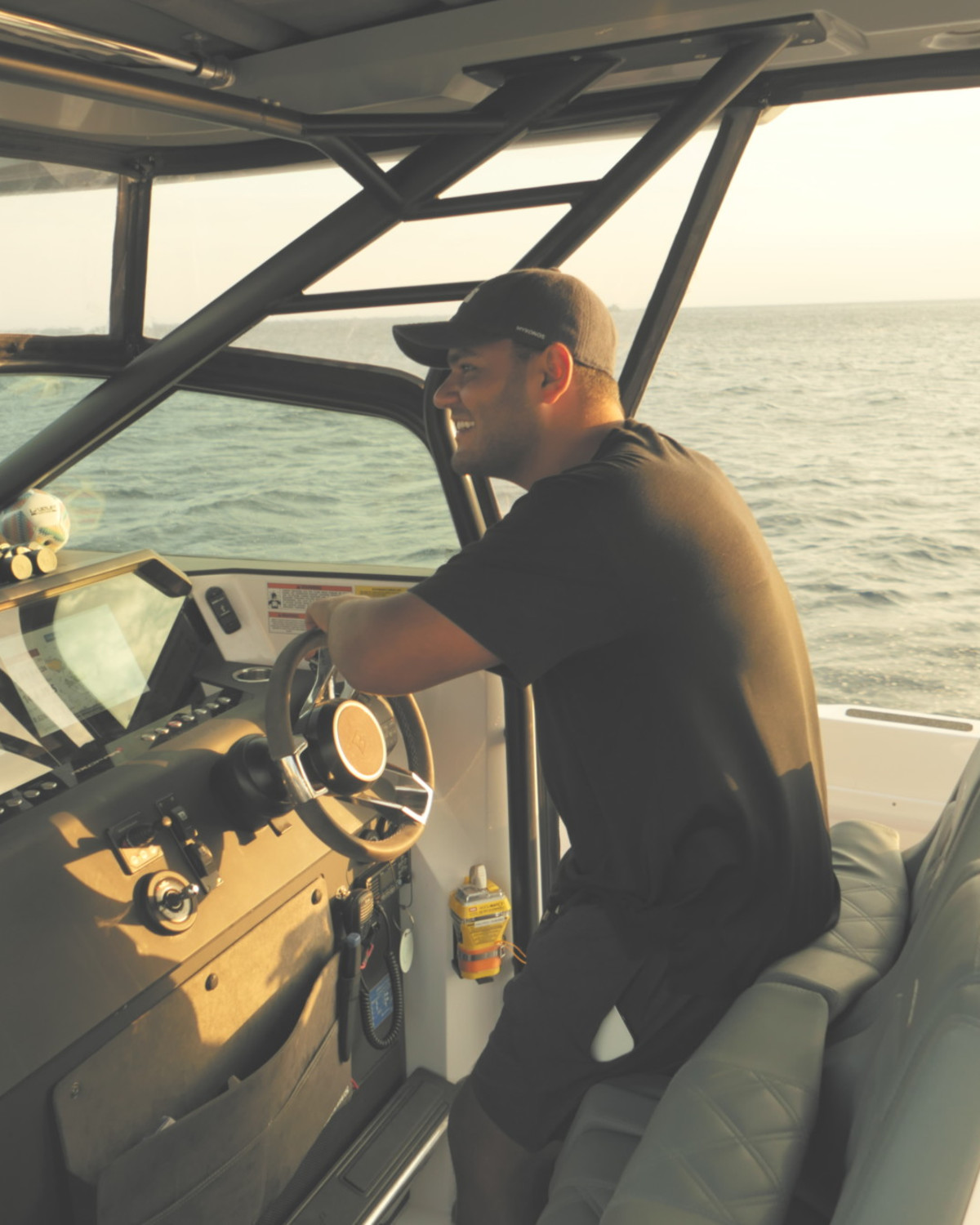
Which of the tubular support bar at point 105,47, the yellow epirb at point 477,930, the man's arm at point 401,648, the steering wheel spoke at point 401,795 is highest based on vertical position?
the tubular support bar at point 105,47

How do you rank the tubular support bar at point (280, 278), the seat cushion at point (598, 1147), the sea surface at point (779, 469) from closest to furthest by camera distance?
1. the seat cushion at point (598, 1147)
2. the tubular support bar at point (280, 278)
3. the sea surface at point (779, 469)

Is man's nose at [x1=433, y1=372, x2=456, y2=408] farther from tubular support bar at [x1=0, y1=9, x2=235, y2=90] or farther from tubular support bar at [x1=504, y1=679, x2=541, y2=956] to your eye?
tubular support bar at [x1=504, y1=679, x2=541, y2=956]

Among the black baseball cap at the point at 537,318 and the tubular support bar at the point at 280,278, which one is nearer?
the black baseball cap at the point at 537,318

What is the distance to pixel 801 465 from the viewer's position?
8.22 m

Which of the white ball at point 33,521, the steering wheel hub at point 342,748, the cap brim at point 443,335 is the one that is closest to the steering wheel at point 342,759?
the steering wheel hub at point 342,748

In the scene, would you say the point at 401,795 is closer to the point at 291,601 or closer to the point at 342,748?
the point at 342,748

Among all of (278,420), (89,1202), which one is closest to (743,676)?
(89,1202)

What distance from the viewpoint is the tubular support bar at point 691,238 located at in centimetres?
196

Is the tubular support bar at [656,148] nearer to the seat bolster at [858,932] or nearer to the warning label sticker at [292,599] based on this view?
the warning label sticker at [292,599]

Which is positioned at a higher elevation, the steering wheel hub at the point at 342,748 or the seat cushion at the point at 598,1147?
the steering wheel hub at the point at 342,748

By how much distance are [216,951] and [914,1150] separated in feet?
4.32

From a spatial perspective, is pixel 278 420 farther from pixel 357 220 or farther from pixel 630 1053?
pixel 630 1053

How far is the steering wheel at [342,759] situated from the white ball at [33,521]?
1.04 m

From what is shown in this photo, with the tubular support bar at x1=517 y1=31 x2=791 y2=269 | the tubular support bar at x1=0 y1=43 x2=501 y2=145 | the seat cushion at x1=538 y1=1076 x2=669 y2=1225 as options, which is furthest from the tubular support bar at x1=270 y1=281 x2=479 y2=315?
the seat cushion at x1=538 y1=1076 x2=669 y2=1225
